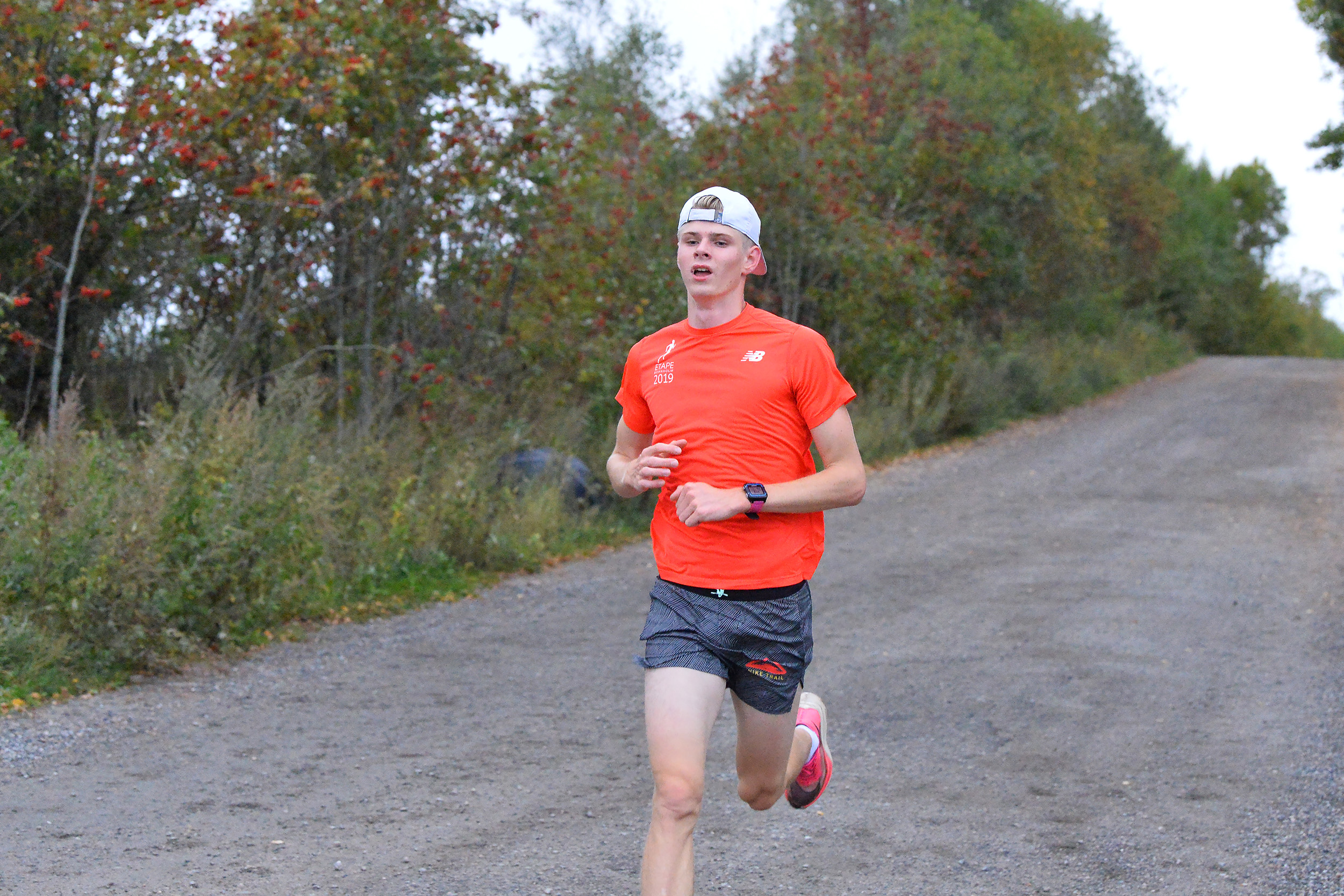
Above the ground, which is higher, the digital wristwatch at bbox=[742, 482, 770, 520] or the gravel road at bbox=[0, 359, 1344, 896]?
the digital wristwatch at bbox=[742, 482, 770, 520]

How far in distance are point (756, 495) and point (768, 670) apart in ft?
1.70

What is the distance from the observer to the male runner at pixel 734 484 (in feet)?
11.9

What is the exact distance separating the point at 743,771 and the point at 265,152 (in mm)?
8924

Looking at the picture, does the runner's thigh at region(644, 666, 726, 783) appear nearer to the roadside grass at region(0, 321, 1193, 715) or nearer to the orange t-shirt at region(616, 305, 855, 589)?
the orange t-shirt at region(616, 305, 855, 589)

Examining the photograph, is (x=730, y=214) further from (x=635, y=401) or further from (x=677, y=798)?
(x=677, y=798)

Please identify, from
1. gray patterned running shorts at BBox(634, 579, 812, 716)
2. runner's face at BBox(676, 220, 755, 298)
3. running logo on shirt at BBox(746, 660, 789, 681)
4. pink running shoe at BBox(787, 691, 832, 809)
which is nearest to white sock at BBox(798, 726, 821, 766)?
pink running shoe at BBox(787, 691, 832, 809)

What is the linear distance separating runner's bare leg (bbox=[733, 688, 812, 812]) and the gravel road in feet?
1.92

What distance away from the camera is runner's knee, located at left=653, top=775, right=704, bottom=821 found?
3434 mm

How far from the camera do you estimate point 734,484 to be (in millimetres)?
3676

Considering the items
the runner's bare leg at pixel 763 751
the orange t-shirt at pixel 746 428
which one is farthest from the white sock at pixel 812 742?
the orange t-shirt at pixel 746 428

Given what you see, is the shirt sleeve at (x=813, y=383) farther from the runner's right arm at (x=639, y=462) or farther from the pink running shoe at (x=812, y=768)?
the pink running shoe at (x=812, y=768)

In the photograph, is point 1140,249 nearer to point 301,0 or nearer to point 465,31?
point 465,31

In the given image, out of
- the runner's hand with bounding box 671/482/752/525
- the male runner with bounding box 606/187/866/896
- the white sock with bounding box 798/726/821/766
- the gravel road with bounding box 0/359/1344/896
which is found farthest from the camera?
the gravel road with bounding box 0/359/1344/896

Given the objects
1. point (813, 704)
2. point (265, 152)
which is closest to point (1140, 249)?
point (265, 152)
